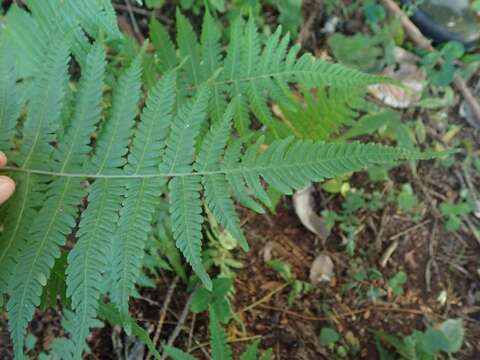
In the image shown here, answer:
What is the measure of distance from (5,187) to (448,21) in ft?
10.3

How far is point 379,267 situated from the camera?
2.84 m

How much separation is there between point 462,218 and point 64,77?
2.38 metres

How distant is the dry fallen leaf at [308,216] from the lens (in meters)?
2.79

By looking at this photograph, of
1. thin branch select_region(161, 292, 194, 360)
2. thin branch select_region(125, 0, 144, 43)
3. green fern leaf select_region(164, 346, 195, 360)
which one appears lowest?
thin branch select_region(161, 292, 194, 360)

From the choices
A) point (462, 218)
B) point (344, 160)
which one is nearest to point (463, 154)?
point (462, 218)

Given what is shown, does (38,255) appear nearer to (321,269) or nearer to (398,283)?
(321,269)

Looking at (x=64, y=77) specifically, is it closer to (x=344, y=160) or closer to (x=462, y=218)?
(x=344, y=160)

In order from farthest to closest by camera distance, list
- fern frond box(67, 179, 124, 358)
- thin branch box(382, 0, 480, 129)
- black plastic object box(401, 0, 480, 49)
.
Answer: black plastic object box(401, 0, 480, 49)
thin branch box(382, 0, 480, 129)
fern frond box(67, 179, 124, 358)

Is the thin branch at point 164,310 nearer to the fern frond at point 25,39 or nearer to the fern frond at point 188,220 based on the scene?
the fern frond at point 188,220

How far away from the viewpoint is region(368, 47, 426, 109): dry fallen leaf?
128 inches

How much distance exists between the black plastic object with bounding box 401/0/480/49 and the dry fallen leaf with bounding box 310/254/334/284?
1740mm

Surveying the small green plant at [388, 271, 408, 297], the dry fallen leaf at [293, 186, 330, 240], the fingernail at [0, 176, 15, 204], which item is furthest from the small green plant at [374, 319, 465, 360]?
the fingernail at [0, 176, 15, 204]

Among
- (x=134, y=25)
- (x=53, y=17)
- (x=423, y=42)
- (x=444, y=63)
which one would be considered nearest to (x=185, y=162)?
(x=53, y=17)

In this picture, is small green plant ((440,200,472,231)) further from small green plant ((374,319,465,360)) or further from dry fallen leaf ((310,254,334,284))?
dry fallen leaf ((310,254,334,284))
